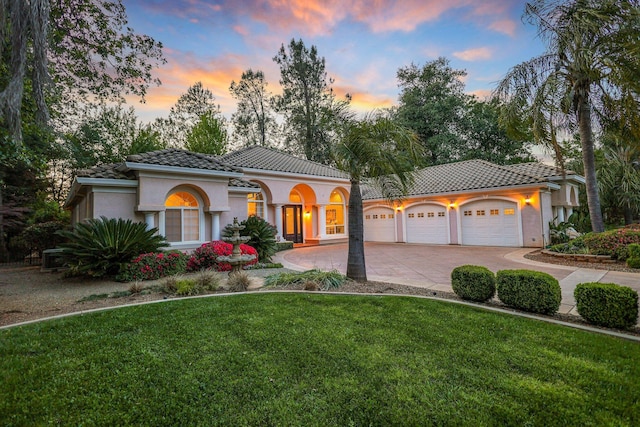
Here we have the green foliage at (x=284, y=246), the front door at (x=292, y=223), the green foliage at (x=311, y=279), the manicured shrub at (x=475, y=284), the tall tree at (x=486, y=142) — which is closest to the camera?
the manicured shrub at (x=475, y=284)

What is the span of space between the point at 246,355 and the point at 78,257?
7.59m

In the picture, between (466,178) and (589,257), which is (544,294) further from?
(466,178)

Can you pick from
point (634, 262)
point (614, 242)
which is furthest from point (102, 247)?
point (614, 242)

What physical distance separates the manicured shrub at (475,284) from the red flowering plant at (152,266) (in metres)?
7.92

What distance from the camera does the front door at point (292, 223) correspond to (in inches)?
748

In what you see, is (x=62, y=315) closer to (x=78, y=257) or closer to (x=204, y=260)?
(x=78, y=257)

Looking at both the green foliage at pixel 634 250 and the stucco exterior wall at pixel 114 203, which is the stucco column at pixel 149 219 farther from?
the green foliage at pixel 634 250

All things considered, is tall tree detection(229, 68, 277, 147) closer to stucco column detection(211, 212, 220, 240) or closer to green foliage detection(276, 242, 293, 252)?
green foliage detection(276, 242, 293, 252)

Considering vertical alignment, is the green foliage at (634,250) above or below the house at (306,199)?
below

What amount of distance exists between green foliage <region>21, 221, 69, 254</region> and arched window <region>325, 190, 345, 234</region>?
1535 cm

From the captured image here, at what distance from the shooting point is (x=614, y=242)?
9430mm

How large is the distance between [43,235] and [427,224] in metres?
22.2

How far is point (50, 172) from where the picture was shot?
1033 inches

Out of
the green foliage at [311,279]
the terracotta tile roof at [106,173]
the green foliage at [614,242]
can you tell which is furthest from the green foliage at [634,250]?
the terracotta tile roof at [106,173]
